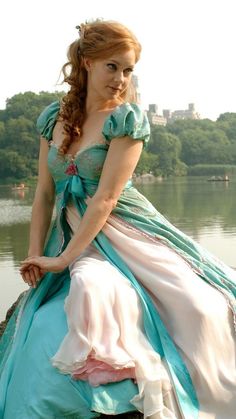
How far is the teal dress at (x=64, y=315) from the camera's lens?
1950 millimetres

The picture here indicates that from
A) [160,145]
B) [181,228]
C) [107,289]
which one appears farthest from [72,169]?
[160,145]

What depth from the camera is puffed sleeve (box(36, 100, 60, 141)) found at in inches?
101

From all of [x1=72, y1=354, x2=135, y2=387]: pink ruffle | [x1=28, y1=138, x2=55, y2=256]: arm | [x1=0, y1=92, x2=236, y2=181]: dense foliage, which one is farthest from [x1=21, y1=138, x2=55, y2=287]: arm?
[x1=0, y1=92, x2=236, y2=181]: dense foliage

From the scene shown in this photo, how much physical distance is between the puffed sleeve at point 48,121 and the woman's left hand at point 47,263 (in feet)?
1.70

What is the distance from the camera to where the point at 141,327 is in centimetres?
208

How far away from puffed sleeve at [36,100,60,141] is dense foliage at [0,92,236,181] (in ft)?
152

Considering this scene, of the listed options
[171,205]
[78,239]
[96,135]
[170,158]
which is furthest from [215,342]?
[170,158]

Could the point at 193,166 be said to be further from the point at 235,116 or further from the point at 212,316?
the point at 212,316

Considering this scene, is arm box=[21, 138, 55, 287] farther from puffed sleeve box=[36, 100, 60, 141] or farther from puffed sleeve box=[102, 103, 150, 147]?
puffed sleeve box=[102, 103, 150, 147]

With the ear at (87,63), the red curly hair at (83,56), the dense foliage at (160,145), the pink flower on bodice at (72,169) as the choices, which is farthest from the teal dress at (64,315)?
the dense foliage at (160,145)

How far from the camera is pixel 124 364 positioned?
6.32 ft

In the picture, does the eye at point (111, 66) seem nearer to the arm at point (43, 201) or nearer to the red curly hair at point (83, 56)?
the red curly hair at point (83, 56)

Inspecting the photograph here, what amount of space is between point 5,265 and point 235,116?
295 ft

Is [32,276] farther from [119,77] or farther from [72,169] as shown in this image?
[119,77]
